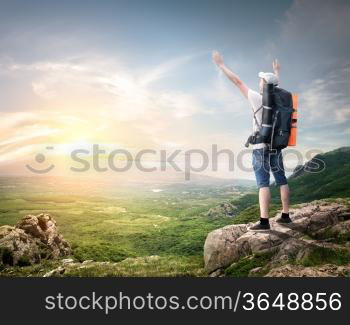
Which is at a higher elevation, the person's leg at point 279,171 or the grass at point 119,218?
the person's leg at point 279,171

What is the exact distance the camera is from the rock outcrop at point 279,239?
7.06 m

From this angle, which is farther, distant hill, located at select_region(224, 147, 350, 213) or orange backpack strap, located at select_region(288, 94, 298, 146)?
distant hill, located at select_region(224, 147, 350, 213)

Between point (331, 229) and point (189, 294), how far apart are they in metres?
4.02

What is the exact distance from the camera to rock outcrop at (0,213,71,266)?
9.45 m

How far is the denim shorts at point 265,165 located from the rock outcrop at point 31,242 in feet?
22.7

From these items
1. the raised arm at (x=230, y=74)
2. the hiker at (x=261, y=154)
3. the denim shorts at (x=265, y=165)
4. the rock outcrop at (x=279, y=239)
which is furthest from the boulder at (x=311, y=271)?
the raised arm at (x=230, y=74)

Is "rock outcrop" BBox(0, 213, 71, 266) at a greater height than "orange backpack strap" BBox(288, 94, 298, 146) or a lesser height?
lesser

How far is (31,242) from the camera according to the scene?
10.3 meters

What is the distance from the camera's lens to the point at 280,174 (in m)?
7.34

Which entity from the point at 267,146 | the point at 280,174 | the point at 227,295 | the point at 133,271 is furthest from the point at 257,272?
the point at 133,271

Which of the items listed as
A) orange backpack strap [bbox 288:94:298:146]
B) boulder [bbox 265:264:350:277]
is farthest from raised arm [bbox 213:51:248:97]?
boulder [bbox 265:264:350:277]

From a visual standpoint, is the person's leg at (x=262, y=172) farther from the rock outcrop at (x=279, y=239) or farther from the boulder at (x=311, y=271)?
the boulder at (x=311, y=271)

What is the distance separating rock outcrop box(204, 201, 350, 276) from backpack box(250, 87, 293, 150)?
215 centimetres

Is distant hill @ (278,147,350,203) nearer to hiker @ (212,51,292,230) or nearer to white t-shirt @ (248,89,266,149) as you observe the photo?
hiker @ (212,51,292,230)
